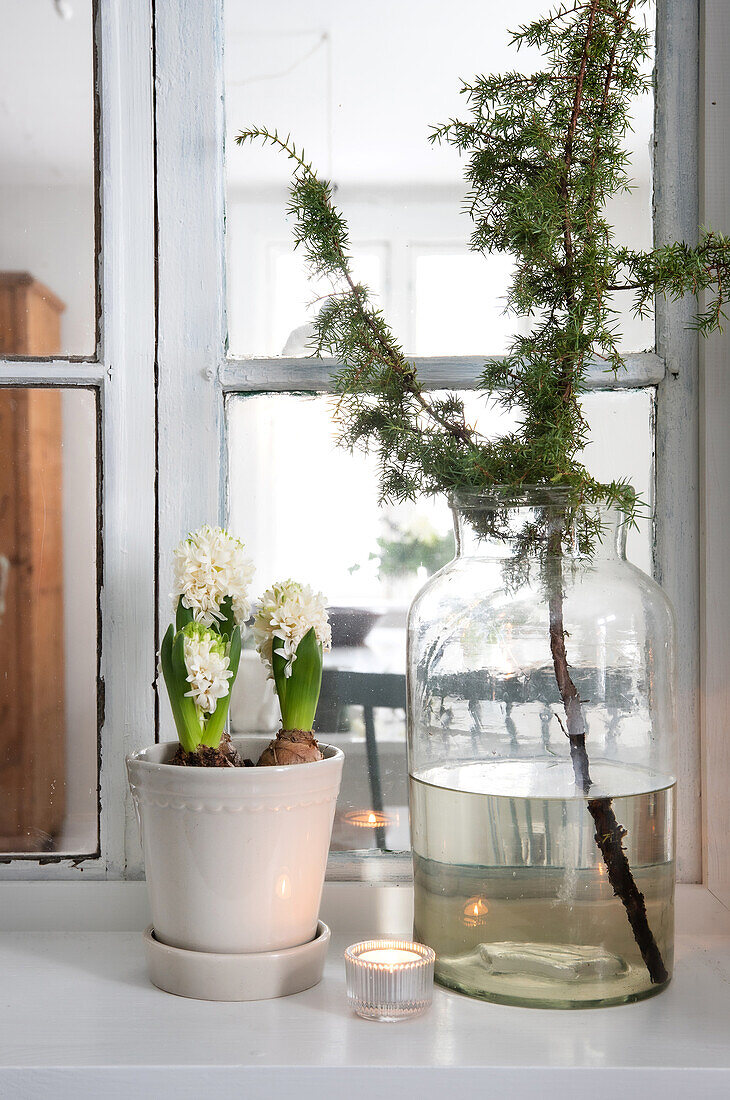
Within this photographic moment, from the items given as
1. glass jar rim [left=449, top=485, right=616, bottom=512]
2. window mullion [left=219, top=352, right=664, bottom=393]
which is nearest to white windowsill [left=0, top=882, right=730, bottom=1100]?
glass jar rim [left=449, top=485, right=616, bottom=512]

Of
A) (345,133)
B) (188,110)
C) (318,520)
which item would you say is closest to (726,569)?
(318,520)

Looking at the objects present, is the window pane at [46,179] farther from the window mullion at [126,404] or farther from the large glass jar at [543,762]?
the large glass jar at [543,762]

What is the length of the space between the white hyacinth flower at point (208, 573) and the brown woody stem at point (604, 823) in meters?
0.25

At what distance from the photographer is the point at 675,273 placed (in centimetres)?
81

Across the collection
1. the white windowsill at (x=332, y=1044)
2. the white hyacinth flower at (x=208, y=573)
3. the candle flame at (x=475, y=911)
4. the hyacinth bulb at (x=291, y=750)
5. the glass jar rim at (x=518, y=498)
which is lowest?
the white windowsill at (x=332, y=1044)

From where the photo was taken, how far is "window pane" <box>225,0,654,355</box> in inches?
37.8

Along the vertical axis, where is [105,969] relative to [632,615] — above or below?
below

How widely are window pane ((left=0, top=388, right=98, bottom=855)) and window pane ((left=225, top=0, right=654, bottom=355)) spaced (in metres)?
0.20

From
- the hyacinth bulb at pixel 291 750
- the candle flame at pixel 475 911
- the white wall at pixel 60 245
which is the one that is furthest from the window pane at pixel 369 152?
the candle flame at pixel 475 911

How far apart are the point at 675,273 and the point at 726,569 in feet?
0.91

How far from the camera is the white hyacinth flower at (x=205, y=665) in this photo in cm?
74

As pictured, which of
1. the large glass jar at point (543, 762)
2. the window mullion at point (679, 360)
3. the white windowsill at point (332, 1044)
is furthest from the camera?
the window mullion at point (679, 360)

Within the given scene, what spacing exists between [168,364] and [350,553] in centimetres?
25

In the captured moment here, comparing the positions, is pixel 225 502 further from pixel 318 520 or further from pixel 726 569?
pixel 726 569
